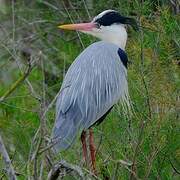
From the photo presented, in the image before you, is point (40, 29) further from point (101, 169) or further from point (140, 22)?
point (101, 169)

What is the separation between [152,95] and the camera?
3.46 metres

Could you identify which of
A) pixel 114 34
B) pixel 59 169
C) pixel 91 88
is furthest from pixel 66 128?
pixel 59 169

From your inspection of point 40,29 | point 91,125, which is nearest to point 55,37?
point 40,29

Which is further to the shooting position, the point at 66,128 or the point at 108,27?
the point at 108,27

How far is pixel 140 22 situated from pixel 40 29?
2.29 m

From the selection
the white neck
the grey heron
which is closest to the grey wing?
the grey heron

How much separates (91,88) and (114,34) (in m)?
0.46

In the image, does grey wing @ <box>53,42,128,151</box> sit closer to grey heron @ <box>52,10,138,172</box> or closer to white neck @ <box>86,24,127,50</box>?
grey heron @ <box>52,10,138,172</box>

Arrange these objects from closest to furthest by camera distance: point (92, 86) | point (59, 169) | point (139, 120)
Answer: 1. point (59, 169)
2. point (139, 120)
3. point (92, 86)

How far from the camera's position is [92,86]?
3.98m

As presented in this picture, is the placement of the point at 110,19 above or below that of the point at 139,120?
above

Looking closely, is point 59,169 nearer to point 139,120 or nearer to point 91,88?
point 139,120

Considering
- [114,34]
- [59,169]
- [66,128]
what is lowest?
[66,128]

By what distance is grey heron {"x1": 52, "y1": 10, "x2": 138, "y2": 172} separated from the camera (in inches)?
152
